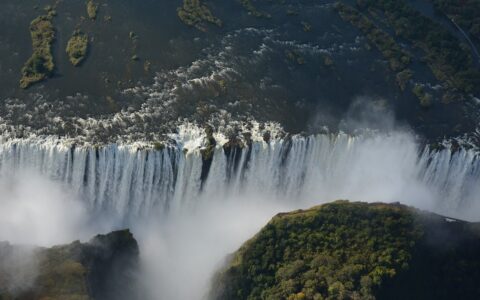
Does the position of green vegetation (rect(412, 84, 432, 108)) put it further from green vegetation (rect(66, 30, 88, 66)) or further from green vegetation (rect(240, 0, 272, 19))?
green vegetation (rect(66, 30, 88, 66))

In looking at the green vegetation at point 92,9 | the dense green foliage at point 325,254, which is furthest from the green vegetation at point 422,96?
the green vegetation at point 92,9

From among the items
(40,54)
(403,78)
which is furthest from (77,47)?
(403,78)

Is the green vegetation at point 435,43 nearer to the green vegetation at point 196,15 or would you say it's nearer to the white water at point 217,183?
the white water at point 217,183

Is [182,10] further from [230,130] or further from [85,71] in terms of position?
[230,130]

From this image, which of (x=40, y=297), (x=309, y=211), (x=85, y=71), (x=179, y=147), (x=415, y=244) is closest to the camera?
(x=40, y=297)

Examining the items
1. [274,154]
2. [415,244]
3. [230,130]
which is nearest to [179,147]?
[230,130]

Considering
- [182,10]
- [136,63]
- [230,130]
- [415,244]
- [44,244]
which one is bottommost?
[44,244]

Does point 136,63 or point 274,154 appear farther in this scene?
point 136,63
